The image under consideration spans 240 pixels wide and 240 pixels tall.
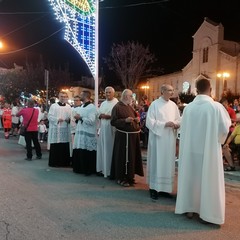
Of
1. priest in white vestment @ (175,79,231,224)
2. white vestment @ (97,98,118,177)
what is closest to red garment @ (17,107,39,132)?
white vestment @ (97,98,118,177)

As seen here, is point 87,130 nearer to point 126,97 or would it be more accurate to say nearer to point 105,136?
point 105,136

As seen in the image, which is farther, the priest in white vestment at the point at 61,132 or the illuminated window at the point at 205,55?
the illuminated window at the point at 205,55

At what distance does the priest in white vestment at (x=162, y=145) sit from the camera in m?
7.30

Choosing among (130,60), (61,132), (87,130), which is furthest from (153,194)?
(130,60)

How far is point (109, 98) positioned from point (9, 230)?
484 cm

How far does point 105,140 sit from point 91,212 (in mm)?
3358

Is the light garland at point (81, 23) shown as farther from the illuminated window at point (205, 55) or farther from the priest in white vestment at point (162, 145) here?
the illuminated window at point (205, 55)

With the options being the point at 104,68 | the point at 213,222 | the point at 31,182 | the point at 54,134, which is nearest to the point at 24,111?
the point at 54,134

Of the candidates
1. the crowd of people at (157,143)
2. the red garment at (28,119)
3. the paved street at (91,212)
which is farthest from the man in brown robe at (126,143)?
the red garment at (28,119)

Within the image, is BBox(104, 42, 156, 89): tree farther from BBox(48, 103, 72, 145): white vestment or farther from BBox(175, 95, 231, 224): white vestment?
BBox(175, 95, 231, 224): white vestment

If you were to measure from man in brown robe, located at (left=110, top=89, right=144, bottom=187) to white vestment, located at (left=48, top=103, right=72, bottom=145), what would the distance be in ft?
9.77

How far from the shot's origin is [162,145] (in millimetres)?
7363

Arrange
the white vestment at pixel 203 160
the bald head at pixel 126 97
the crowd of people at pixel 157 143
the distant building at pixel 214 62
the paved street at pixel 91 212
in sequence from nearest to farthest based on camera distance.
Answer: the paved street at pixel 91 212, the white vestment at pixel 203 160, the crowd of people at pixel 157 143, the bald head at pixel 126 97, the distant building at pixel 214 62

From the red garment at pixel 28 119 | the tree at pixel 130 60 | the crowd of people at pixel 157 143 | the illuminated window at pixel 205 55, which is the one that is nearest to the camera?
the crowd of people at pixel 157 143
